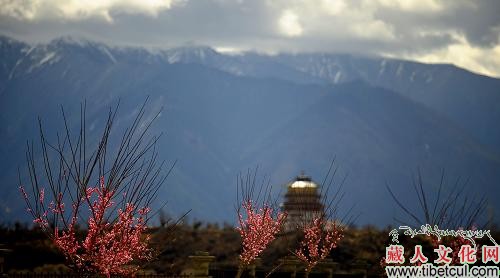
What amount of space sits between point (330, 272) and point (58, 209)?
83.7ft

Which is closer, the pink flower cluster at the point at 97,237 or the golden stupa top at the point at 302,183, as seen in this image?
the pink flower cluster at the point at 97,237

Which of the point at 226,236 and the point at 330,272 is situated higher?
the point at 226,236

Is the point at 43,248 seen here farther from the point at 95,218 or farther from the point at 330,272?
the point at 95,218

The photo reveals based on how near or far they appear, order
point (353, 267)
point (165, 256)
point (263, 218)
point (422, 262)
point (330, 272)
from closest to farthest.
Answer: point (422, 262) < point (263, 218) < point (330, 272) < point (353, 267) < point (165, 256)

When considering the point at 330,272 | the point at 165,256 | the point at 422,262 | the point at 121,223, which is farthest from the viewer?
the point at 165,256

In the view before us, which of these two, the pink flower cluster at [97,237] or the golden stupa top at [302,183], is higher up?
the golden stupa top at [302,183]

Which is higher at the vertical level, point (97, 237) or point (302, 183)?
point (302, 183)

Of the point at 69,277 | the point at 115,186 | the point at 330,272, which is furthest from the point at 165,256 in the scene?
the point at 115,186

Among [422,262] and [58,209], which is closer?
[58,209]

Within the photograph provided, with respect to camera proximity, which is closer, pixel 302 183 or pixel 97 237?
pixel 97 237

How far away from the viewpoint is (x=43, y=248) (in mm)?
58344

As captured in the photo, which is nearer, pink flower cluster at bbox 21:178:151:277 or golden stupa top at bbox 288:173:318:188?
pink flower cluster at bbox 21:178:151:277

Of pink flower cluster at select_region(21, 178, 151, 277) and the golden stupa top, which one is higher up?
the golden stupa top

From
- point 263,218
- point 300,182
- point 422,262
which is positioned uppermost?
point 300,182
